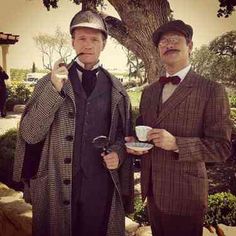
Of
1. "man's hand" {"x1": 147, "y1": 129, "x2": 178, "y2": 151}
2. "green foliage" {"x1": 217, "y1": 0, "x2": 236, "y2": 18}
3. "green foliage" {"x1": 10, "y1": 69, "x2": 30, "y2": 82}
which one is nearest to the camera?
"man's hand" {"x1": 147, "y1": 129, "x2": 178, "y2": 151}

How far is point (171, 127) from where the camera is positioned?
2037mm

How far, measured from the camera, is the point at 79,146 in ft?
6.93

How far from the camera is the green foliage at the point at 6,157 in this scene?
15.0 ft

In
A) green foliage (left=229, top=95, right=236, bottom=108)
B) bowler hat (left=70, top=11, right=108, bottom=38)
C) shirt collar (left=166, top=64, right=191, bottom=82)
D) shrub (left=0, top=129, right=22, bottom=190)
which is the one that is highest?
bowler hat (left=70, top=11, right=108, bottom=38)

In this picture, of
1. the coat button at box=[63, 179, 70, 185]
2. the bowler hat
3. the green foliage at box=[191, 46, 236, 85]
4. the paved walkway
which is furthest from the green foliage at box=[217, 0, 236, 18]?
the paved walkway

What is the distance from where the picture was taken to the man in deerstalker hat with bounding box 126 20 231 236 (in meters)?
1.93

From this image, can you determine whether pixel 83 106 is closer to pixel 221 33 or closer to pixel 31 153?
pixel 31 153

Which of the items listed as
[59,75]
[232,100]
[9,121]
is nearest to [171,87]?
[59,75]

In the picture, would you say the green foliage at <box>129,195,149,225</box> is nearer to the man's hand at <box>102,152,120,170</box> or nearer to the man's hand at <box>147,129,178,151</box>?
the man's hand at <box>102,152,120,170</box>

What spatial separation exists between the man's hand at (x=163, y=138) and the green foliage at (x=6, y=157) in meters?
3.11

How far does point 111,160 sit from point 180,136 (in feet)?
1.37

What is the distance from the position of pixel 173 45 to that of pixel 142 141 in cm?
58

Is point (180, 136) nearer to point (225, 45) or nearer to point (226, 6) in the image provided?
point (226, 6)

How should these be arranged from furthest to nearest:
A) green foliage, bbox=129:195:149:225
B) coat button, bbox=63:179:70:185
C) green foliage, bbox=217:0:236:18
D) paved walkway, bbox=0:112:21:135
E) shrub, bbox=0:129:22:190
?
paved walkway, bbox=0:112:21:135
shrub, bbox=0:129:22:190
green foliage, bbox=129:195:149:225
green foliage, bbox=217:0:236:18
coat button, bbox=63:179:70:185
